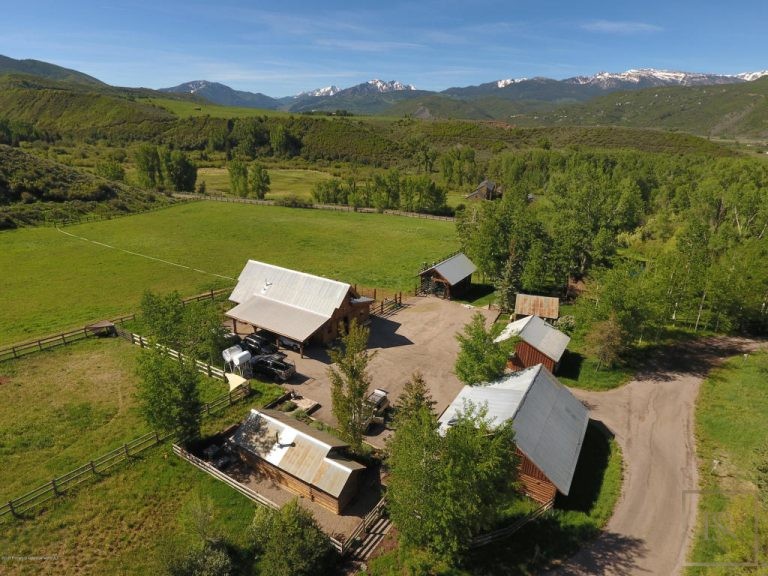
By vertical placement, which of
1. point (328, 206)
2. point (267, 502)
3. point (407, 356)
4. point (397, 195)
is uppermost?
point (397, 195)

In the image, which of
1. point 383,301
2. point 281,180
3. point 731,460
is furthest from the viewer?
point 281,180

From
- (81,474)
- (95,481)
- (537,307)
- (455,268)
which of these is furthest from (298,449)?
(455,268)

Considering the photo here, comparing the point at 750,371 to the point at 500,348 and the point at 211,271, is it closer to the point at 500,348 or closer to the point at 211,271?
the point at 500,348

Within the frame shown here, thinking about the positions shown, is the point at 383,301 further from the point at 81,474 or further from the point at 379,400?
the point at 81,474

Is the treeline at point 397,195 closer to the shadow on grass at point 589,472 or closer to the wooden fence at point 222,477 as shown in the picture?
the shadow on grass at point 589,472

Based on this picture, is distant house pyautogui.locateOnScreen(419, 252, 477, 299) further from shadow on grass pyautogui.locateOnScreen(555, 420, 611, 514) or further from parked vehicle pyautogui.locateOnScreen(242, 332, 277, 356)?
shadow on grass pyautogui.locateOnScreen(555, 420, 611, 514)

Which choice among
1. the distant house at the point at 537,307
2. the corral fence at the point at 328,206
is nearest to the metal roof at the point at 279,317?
the distant house at the point at 537,307

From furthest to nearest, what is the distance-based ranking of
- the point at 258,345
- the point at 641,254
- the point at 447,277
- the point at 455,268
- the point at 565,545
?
the point at 641,254 → the point at 455,268 → the point at 447,277 → the point at 258,345 → the point at 565,545
